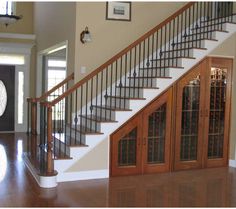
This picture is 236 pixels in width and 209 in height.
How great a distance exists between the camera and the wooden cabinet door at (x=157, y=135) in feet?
17.9

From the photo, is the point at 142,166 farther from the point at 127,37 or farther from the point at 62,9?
the point at 62,9

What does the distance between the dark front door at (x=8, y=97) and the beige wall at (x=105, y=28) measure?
4222 mm

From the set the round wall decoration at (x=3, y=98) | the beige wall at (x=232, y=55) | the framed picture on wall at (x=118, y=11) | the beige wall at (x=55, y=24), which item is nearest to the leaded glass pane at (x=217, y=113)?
the beige wall at (x=232, y=55)

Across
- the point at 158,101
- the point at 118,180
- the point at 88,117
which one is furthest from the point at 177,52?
the point at 118,180

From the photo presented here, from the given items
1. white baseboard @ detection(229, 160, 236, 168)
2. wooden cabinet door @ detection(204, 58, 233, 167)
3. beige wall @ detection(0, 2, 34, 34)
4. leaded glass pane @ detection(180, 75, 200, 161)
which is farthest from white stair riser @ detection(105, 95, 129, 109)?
beige wall @ detection(0, 2, 34, 34)

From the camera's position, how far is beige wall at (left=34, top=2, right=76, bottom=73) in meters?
6.29

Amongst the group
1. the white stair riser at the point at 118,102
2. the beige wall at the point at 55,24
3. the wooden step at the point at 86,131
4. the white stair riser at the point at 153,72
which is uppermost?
the beige wall at the point at 55,24

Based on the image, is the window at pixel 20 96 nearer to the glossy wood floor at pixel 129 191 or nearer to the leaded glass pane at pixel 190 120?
the glossy wood floor at pixel 129 191

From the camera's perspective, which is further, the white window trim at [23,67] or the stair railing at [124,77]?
the white window trim at [23,67]

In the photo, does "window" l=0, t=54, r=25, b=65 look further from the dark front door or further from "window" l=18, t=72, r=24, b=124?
"window" l=18, t=72, r=24, b=124

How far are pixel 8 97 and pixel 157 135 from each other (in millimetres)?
5631

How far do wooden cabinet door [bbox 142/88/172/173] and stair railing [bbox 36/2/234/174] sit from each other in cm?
31

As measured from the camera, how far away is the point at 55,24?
7.48 m

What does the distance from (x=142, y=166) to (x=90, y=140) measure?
99 centimetres
